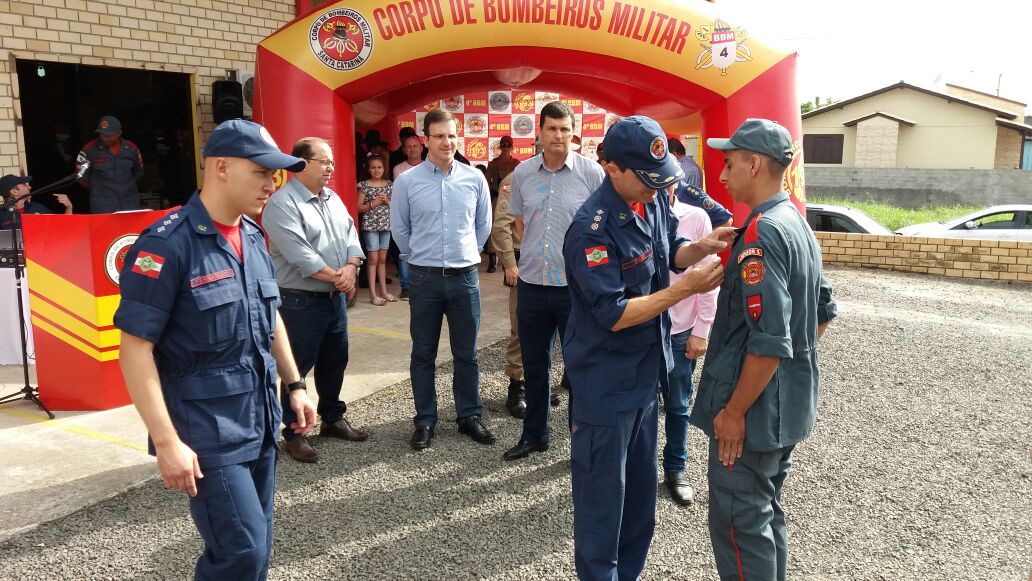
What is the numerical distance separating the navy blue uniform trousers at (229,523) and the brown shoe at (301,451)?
1.93 metres

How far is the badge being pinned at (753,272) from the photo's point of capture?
2201mm

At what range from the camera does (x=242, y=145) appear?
6.97ft

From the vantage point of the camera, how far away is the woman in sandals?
27.4 ft

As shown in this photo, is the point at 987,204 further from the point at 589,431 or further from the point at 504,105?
the point at 589,431

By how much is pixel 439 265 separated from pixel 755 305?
2.45 m

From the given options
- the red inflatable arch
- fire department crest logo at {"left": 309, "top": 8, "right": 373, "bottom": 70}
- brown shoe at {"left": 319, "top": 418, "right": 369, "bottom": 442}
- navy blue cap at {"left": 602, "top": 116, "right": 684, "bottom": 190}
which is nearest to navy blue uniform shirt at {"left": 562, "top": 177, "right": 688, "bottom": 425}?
navy blue cap at {"left": 602, "top": 116, "right": 684, "bottom": 190}

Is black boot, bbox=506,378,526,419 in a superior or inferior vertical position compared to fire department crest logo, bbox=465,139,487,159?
inferior

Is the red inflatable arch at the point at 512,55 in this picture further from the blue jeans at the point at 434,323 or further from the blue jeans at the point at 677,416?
the blue jeans at the point at 677,416

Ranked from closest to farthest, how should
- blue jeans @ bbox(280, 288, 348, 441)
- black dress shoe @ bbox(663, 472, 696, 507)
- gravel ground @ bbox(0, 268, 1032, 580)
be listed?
gravel ground @ bbox(0, 268, 1032, 580) < black dress shoe @ bbox(663, 472, 696, 507) < blue jeans @ bbox(280, 288, 348, 441)

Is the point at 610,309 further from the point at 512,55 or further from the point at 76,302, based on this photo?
the point at 512,55

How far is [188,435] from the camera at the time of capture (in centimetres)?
209

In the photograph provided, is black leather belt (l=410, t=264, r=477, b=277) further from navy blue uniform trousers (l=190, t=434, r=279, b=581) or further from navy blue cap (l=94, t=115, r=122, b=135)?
navy blue cap (l=94, t=115, r=122, b=135)

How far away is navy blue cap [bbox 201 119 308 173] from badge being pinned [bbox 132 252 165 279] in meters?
0.34

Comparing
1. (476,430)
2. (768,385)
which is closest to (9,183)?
(476,430)
